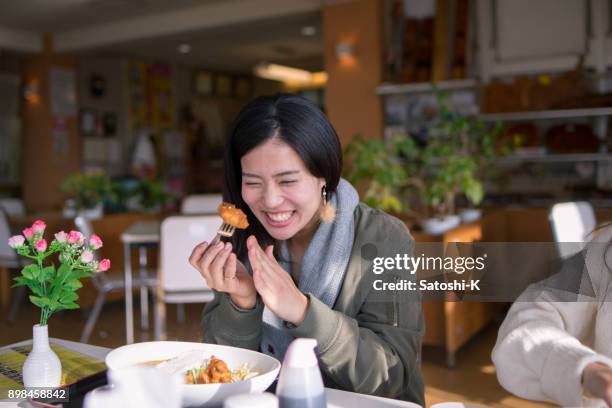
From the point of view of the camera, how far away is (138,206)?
218 inches

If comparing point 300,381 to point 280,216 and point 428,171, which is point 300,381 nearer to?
point 280,216

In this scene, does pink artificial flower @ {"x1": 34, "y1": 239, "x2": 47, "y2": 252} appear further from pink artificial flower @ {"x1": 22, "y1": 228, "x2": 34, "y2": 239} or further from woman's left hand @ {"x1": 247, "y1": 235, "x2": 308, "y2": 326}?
woman's left hand @ {"x1": 247, "y1": 235, "x2": 308, "y2": 326}

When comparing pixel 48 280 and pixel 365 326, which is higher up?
pixel 48 280

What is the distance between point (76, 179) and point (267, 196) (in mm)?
4098

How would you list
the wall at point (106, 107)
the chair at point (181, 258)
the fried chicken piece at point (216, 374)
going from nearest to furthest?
1. the fried chicken piece at point (216, 374)
2. the chair at point (181, 258)
3. the wall at point (106, 107)

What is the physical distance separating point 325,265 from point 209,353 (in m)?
0.33

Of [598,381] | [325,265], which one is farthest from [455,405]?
[325,265]

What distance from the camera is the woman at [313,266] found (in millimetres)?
1192

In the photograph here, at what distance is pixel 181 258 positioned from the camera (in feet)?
12.1

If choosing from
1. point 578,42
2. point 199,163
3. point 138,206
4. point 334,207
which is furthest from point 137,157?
point 334,207

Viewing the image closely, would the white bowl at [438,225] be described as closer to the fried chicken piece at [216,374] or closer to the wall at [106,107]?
the fried chicken piece at [216,374]

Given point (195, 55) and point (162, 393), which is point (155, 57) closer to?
point (195, 55)

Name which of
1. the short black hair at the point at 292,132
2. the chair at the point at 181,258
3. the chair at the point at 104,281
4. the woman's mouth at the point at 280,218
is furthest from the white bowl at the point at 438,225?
the woman's mouth at the point at 280,218

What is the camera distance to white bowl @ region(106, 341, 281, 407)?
964mm
